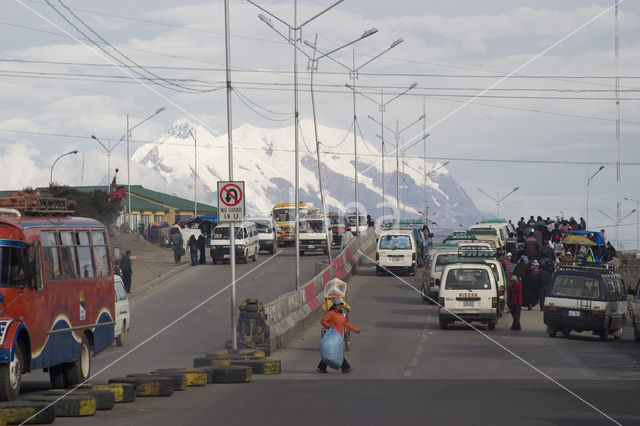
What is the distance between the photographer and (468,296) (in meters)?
31.5

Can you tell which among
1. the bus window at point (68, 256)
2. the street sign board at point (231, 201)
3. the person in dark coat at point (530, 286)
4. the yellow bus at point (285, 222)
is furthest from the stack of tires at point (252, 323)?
the yellow bus at point (285, 222)

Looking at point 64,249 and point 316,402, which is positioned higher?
point 64,249

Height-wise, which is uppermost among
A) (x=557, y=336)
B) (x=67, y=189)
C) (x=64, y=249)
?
(x=67, y=189)

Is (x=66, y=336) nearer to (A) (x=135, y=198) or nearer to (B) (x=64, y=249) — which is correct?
(B) (x=64, y=249)

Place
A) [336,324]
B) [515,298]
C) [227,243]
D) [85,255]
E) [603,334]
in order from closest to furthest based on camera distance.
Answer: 1. [85,255]
2. [336,324]
3. [603,334]
4. [515,298]
5. [227,243]

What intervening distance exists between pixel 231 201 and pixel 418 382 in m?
6.14

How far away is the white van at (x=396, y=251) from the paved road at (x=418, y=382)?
1566 centimetres

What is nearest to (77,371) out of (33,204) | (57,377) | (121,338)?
(57,377)

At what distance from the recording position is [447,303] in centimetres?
3158

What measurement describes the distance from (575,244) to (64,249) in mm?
32852

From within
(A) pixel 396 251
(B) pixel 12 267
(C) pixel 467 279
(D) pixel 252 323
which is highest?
(A) pixel 396 251

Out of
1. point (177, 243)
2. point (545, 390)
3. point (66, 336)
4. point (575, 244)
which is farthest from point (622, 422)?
point (177, 243)

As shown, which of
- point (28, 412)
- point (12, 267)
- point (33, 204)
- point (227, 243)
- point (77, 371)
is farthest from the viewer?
point (227, 243)

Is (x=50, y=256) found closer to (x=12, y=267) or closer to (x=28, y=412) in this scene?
(x=12, y=267)
